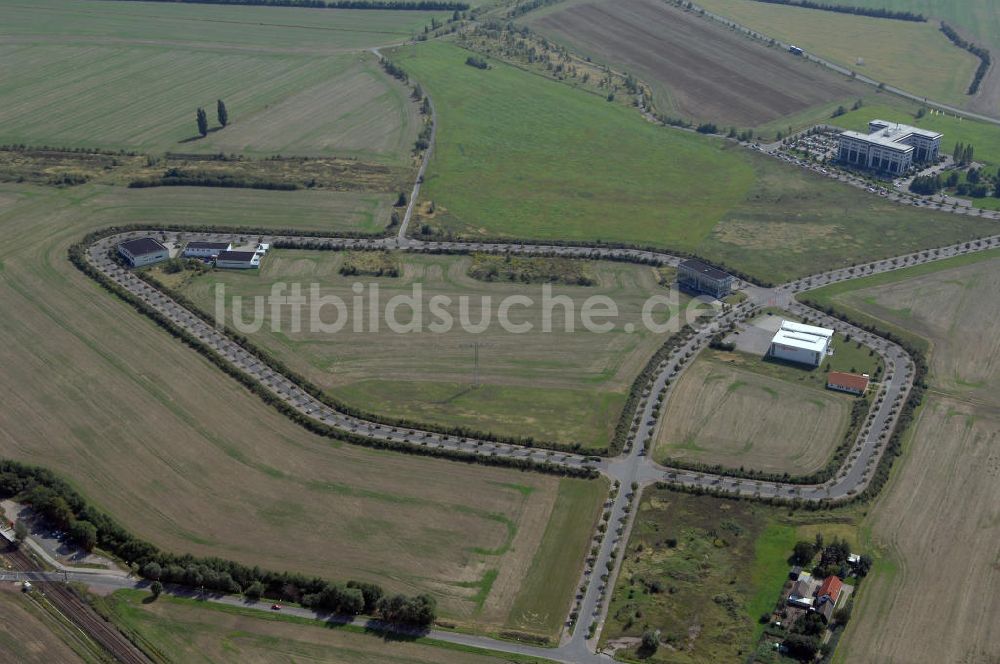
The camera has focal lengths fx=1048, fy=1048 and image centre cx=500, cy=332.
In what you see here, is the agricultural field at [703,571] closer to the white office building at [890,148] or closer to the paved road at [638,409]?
the paved road at [638,409]

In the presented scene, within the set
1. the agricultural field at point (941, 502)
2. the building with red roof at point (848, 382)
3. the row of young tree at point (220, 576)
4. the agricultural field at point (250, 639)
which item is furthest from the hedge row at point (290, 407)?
the building with red roof at point (848, 382)

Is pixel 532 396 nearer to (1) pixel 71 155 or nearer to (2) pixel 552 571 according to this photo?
(2) pixel 552 571

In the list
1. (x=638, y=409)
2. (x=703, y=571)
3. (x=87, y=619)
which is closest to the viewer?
(x=87, y=619)

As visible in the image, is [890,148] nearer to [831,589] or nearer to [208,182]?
[831,589]

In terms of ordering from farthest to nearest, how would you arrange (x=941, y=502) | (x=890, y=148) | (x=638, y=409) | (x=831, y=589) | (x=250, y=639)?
(x=890, y=148) < (x=638, y=409) < (x=941, y=502) < (x=831, y=589) < (x=250, y=639)

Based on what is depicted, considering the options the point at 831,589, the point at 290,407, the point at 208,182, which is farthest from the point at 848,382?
the point at 208,182

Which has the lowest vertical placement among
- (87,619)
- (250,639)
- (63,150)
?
(87,619)

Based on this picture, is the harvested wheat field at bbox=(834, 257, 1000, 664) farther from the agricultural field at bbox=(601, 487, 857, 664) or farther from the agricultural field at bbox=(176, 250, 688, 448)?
the agricultural field at bbox=(176, 250, 688, 448)
